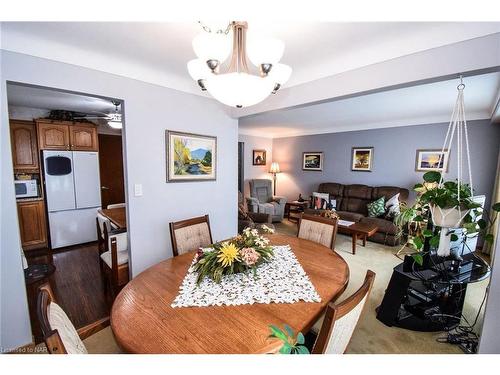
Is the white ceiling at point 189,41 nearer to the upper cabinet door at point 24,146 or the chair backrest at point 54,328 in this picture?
the chair backrest at point 54,328

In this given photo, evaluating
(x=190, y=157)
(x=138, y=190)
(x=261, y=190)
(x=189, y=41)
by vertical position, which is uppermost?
(x=189, y=41)

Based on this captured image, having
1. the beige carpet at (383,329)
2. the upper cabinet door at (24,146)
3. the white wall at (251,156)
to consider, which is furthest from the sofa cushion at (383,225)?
the upper cabinet door at (24,146)

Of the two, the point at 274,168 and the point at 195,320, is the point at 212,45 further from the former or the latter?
the point at 274,168

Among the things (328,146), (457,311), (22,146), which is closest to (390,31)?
(457,311)

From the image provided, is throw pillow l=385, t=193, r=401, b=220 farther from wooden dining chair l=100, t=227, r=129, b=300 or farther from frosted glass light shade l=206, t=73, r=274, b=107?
wooden dining chair l=100, t=227, r=129, b=300

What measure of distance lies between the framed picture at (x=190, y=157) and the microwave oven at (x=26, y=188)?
2.72 metres

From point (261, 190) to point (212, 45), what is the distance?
15.9 ft

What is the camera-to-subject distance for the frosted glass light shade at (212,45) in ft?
3.26

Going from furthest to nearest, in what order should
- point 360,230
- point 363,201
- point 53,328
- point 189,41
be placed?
point 363,201 < point 360,230 < point 189,41 < point 53,328

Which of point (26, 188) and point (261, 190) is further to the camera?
point (261, 190)

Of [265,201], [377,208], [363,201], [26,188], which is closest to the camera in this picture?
[26,188]

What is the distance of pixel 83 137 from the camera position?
3.66 m

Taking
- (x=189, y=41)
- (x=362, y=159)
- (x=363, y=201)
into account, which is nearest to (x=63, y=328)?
(x=189, y=41)
